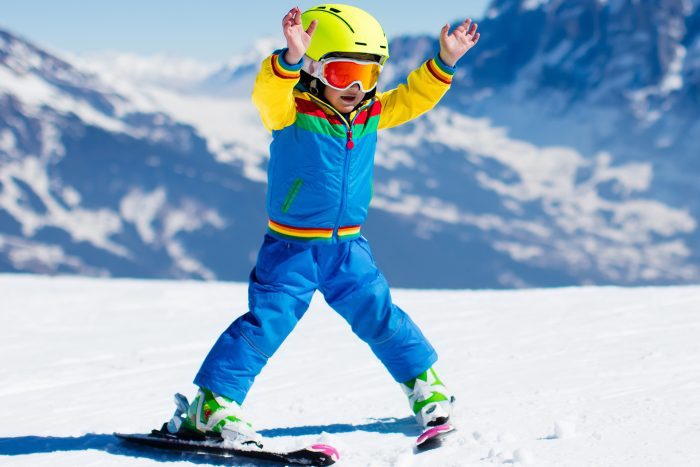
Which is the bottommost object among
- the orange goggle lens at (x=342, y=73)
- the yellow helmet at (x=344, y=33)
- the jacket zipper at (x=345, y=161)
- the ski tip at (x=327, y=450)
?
the ski tip at (x=327, y=450)

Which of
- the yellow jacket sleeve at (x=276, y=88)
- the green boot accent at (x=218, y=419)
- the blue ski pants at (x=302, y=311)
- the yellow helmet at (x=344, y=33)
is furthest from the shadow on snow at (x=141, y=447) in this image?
the yellow helmet at (x=344, y=33)

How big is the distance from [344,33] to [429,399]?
174 centimetres

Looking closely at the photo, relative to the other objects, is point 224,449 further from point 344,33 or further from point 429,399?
point 344,33

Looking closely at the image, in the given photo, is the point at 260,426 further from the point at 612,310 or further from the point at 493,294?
the point at 493,294

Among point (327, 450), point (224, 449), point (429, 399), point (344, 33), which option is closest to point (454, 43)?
point (344, 33)

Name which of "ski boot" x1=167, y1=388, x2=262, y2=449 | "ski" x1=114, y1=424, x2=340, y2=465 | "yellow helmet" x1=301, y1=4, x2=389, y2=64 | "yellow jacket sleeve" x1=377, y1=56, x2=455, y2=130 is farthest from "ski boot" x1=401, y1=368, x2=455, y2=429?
"yellow helmet" x1=301, y1=4, x2=389, y2=64

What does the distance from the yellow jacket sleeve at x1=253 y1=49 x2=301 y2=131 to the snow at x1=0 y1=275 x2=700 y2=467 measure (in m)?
1.44

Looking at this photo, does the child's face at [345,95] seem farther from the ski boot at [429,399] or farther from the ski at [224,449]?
the ski at [224,449]

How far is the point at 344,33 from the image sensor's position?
11.9ft

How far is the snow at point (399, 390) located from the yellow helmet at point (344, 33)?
5.76 ft

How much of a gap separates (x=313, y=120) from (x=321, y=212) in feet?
1.36

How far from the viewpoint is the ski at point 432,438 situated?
3.31 m

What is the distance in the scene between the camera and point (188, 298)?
9930 mm

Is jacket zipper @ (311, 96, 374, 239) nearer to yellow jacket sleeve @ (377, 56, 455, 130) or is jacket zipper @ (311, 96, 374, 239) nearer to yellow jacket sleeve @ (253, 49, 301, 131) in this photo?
yellow jacket sleeve @ (253, 49, 301, 131)
